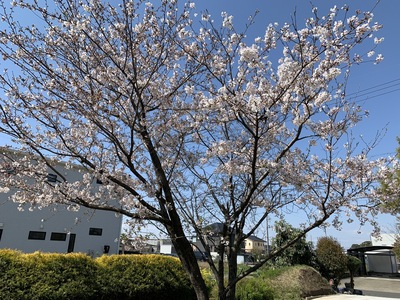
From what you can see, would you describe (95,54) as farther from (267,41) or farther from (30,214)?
(30,214)

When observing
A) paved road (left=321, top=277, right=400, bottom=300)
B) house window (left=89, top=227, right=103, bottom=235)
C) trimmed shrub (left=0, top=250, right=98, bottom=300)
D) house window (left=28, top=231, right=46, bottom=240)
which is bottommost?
paved road (left=321, top=277, right=400, bottom=300)

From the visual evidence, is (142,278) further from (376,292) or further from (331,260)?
(376,292)

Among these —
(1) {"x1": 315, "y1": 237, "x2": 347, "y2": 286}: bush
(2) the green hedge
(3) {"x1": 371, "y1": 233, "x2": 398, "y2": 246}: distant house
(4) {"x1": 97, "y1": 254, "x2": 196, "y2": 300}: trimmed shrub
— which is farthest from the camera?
(1) {"x1": 315, "y1": 237, "x2": 347, "y2": 286}: bush

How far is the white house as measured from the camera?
15938 millimetres

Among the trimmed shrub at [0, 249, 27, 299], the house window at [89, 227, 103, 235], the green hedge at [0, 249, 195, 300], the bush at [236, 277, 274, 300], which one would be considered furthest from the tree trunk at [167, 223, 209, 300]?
the house window at [89, 227, 103, 235]

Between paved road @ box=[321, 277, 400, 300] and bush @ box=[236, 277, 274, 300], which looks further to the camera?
paved road @ box=[321, 277, 400, 300]

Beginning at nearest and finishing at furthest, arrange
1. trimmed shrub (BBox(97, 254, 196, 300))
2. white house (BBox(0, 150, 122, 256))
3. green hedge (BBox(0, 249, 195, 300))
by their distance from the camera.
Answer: green hedge (BBox(0, 249, 195, 300))
trimmed shrub (BBox(97, 254, 196, 300))
white house (BBox(0, 150, 122, 256))

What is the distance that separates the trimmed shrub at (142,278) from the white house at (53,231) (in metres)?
8.17

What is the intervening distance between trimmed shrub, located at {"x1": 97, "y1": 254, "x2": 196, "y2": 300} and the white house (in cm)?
817

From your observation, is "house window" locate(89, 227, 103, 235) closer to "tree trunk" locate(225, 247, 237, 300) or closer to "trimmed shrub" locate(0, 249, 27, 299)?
"trimmed shrub" locate(0, 249, 27, 299)

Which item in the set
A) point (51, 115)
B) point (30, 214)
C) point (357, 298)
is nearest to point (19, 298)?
point (51, 115)

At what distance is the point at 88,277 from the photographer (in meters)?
6.48

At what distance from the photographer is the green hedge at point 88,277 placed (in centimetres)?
563

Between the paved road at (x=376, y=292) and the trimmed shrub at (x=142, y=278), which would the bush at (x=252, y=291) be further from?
the paved road at (x=376, y=292)
